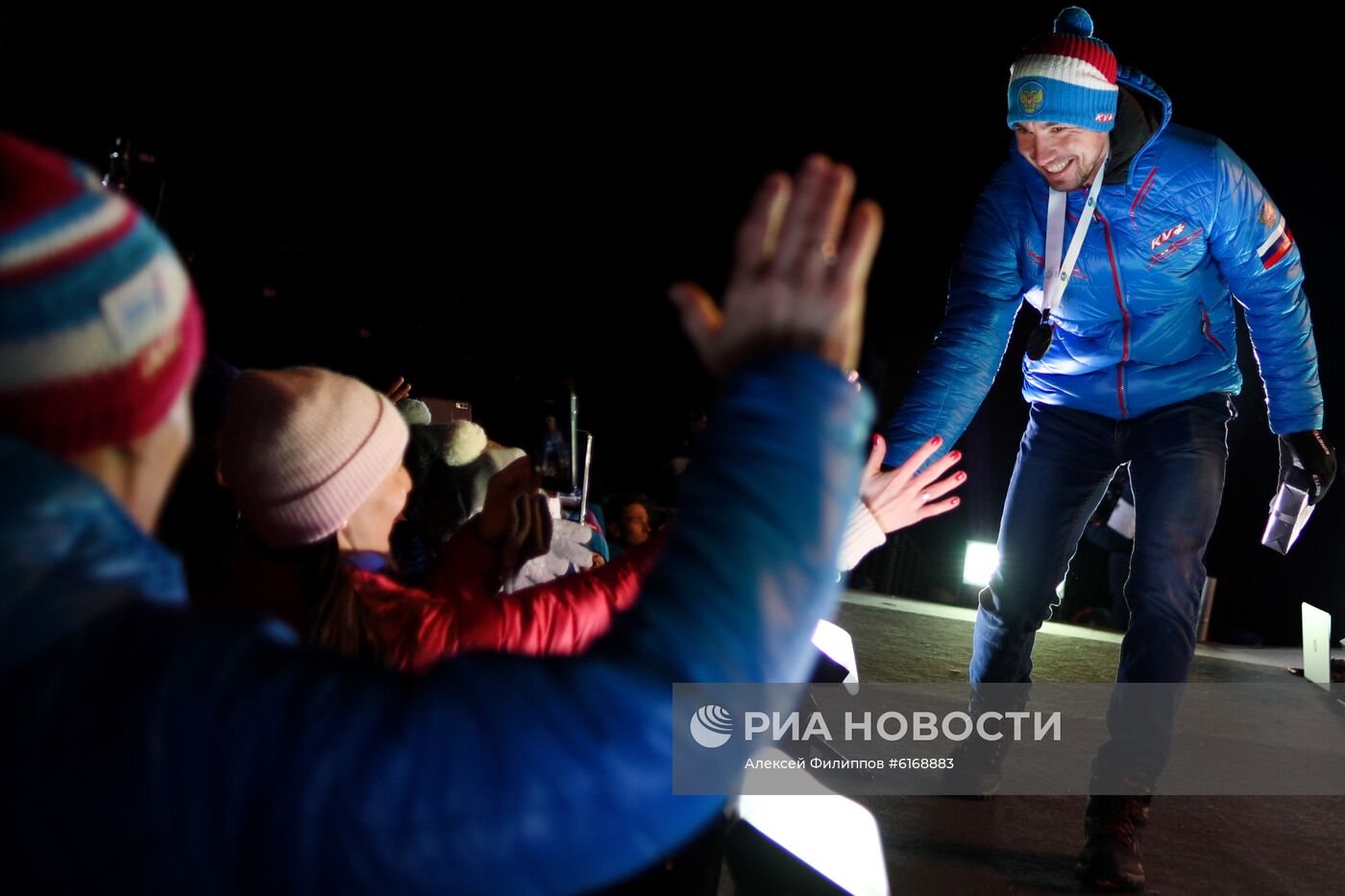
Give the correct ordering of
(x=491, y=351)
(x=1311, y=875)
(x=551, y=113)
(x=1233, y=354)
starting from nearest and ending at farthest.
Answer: (x=1311, y=875), (x=1233, y=354), (x=551, y=113), (x=491, y=351)

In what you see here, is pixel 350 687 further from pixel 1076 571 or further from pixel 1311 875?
pixel 1076 571

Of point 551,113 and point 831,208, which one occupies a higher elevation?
point 831,208

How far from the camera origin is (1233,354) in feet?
8.73

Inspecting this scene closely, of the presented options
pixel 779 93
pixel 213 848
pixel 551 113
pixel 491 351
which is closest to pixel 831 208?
pixel 213 848

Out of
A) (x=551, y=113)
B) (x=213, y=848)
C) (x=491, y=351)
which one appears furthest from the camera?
(x=491, y=351)

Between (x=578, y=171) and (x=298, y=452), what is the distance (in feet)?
44.1

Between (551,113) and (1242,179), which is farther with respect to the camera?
(551,113)

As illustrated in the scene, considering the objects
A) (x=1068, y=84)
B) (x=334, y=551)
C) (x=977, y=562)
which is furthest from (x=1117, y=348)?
(x=977, y=562)

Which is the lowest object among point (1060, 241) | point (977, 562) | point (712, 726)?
point (977, 562)

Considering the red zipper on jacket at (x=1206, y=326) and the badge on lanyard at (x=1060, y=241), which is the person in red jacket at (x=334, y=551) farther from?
the red zipper on jacket at (x=1206, y=326)

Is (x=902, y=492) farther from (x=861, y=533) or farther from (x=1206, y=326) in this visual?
(x=1206, y=326)

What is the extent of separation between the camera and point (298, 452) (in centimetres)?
151

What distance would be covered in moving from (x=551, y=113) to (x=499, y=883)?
Result: 13689 mm

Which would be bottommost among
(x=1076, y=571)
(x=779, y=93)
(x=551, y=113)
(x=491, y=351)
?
(x=491, y=351)
